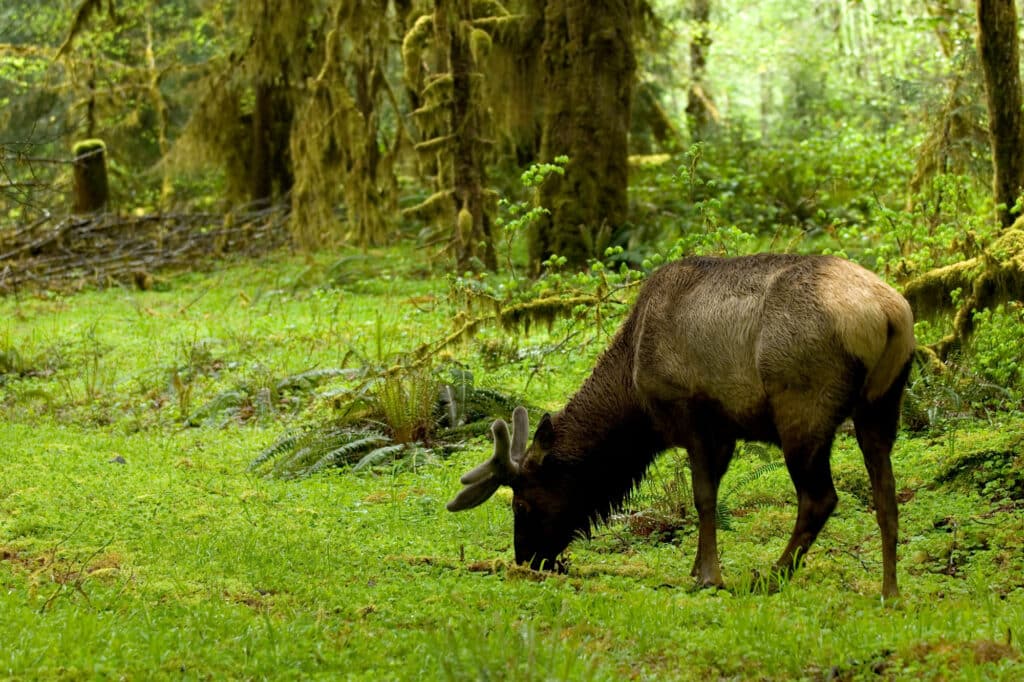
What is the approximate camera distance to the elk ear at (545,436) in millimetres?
6973

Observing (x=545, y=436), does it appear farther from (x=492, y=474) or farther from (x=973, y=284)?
(x=973, y=284)

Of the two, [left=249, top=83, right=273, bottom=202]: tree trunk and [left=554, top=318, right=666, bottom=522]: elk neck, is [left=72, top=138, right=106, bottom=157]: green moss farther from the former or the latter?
[left=554, top=318, right=666, bottom=522]: elk neck

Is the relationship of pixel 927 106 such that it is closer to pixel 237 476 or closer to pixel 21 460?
pixel 237 476

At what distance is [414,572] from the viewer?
627 cm

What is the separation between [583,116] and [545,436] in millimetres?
9128

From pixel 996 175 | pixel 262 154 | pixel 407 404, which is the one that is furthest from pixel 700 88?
pixel 407 404

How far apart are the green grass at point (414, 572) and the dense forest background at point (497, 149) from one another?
6.78 ft

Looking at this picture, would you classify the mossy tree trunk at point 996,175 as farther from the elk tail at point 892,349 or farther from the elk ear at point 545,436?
the elk ear at point 545,436

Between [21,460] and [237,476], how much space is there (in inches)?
66.6

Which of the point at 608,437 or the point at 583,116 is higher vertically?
the point at 583,116

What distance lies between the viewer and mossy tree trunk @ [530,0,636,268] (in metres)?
15.3

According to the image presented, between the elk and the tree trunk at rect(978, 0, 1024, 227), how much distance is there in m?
3.89

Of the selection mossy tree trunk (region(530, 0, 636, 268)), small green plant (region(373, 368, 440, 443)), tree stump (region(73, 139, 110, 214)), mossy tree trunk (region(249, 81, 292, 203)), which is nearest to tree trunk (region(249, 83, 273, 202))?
mossy tree trunk (region(249, 81, 292, 203))

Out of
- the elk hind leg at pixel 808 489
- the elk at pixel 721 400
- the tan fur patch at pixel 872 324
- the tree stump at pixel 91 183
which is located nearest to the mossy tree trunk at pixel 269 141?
the tree stump at pixel 91 183
